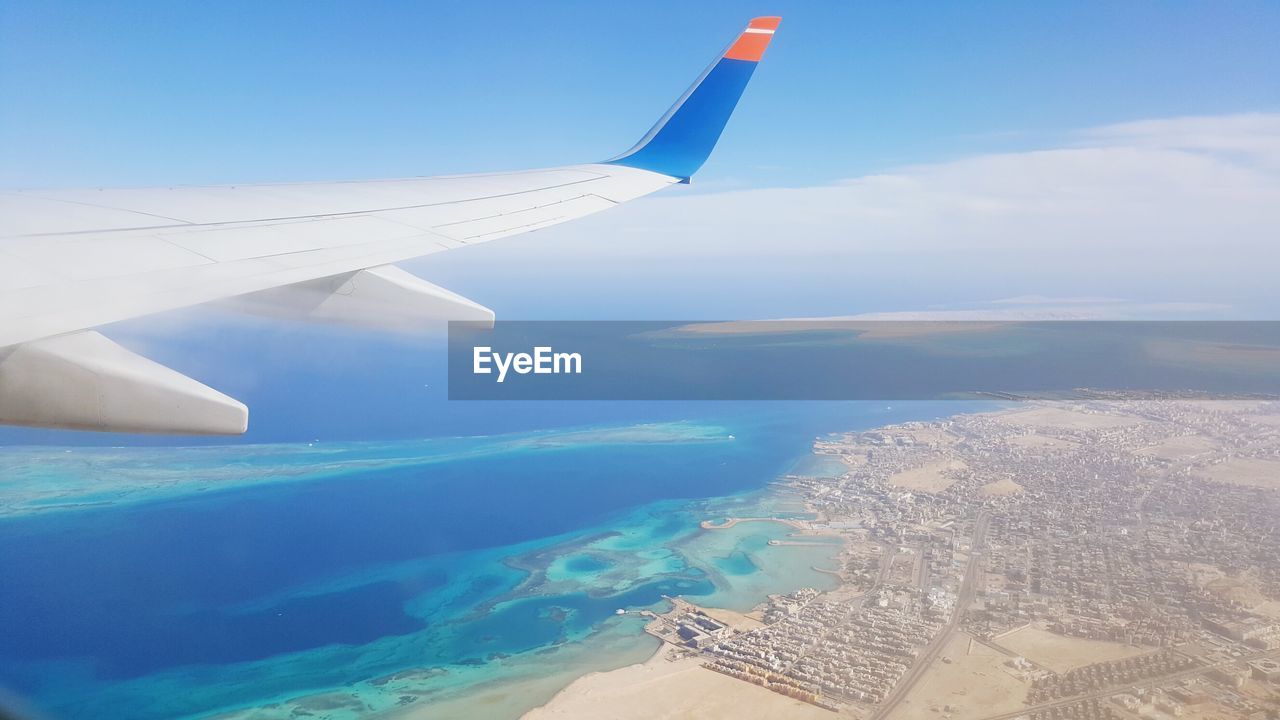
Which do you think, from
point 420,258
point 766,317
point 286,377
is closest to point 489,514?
point 286,377

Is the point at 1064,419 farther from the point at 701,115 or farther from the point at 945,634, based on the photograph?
the point at 701,115

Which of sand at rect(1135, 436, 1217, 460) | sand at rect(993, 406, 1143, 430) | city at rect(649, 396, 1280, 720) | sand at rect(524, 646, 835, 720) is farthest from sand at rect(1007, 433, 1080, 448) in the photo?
sand at rect(524, 646, 835, 720)

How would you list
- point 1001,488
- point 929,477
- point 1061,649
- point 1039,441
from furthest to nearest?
point 1039,441, point 929,477, point 1001,488, point 1061,649

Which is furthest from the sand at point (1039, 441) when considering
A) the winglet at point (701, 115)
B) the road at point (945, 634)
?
the winglet at point (701, 115)

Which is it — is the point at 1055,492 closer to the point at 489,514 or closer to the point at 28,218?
the point at 489,514

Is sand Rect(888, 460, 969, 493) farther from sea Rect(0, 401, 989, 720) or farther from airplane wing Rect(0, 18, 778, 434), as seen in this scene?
airplane wing Rect(0, 18, 778, 434)

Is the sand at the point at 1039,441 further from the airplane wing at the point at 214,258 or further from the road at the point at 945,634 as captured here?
the airplane wing at the point at 214,258

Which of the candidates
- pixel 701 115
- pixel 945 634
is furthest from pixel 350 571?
pixel 701 115
